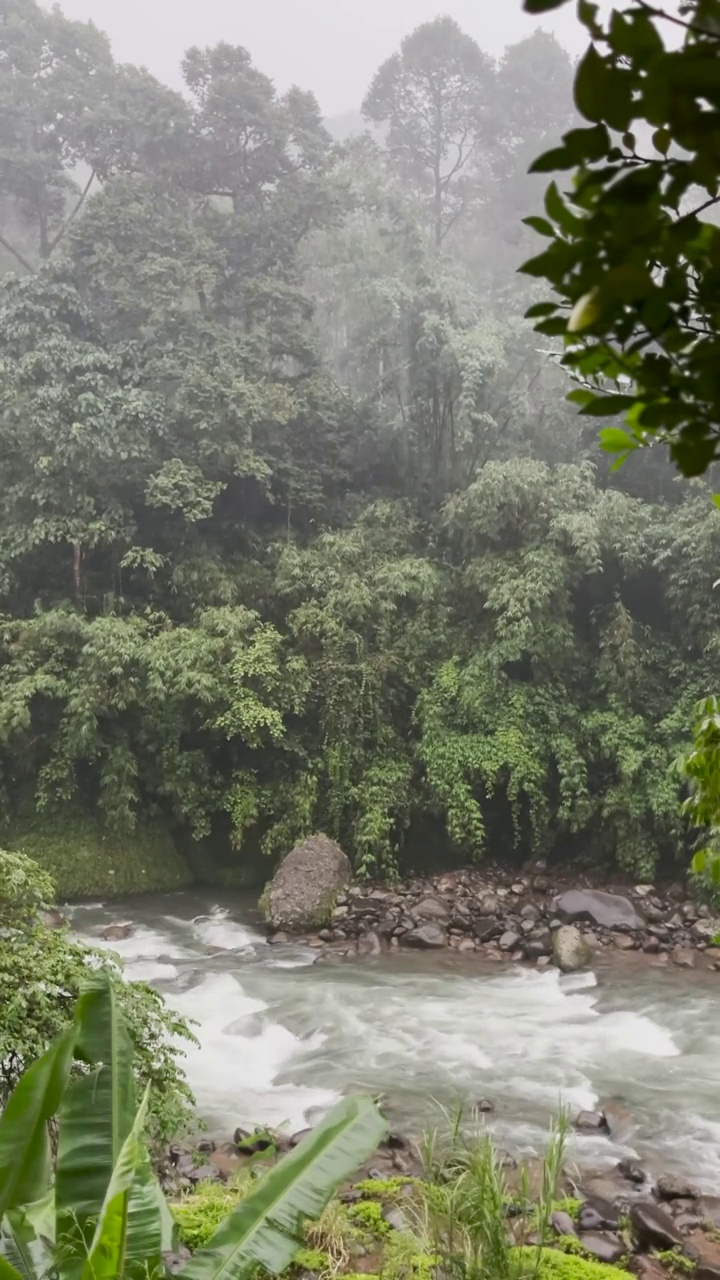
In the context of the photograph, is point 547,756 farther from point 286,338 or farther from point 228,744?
point 286,338

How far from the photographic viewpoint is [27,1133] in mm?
2344

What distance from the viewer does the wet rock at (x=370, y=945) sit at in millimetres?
7996

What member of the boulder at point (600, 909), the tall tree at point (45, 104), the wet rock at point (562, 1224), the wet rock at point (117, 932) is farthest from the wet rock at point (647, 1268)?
the tall tree at point (45, 104)

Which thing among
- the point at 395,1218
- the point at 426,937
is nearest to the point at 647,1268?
the point at 395,1218

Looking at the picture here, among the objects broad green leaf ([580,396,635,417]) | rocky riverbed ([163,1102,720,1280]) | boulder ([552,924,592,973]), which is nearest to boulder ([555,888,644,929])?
boulder ([552,924,592,973])

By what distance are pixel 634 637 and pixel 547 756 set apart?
1666mm

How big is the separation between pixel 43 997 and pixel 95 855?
253 inches

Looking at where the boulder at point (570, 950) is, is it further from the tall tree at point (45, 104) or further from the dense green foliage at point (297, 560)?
the tall tree at point (45, 104)

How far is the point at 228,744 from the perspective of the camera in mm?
10289

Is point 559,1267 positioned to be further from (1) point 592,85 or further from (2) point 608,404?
(1) point 592,85

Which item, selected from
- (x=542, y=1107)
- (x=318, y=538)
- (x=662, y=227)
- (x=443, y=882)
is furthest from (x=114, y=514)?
(x=662, y=227)

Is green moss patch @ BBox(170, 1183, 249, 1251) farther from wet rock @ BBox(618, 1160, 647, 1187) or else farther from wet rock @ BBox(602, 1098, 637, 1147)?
wet rock @ BBox(602, 1098, 637, 1147)

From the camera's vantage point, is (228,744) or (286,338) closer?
(228,744)

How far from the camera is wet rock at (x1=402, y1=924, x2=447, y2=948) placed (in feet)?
26.6
